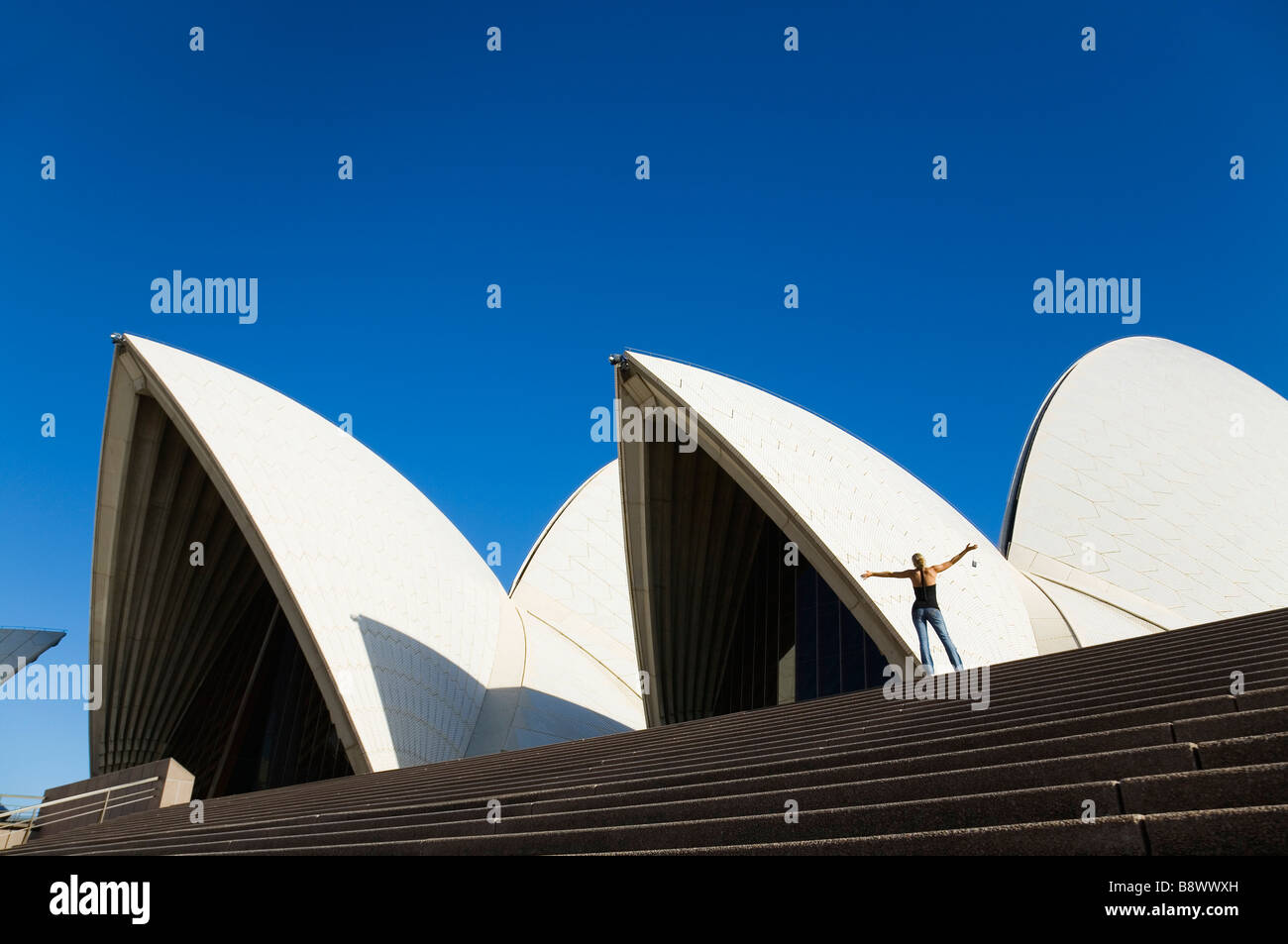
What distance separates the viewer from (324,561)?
13.7m

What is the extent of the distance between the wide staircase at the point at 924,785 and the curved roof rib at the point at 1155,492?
458 inches

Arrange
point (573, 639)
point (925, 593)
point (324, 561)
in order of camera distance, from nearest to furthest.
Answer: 1. point (925, 593)
2. point (324, 561)
3. point (573, 639)

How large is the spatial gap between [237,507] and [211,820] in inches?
270

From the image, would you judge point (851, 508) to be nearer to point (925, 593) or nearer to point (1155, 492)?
point (925, 593)

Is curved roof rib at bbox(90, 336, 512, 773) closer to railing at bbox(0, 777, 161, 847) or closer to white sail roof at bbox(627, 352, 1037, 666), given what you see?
railing at bbox(0, 777, 161, 847)

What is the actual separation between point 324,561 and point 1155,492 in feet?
55.9

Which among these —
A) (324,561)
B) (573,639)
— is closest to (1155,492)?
(573,639)

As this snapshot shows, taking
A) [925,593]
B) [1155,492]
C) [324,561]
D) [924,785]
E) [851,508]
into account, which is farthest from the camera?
[1155,492]

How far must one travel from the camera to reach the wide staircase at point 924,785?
2072 mm

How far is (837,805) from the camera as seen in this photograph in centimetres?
303

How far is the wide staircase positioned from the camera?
2072 mm
